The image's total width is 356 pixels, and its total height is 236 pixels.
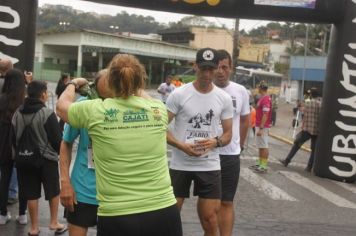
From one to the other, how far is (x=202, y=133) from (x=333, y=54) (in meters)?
5.96

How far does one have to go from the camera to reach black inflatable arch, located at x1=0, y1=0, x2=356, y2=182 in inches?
357

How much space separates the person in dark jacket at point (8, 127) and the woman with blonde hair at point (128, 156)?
2.81 m

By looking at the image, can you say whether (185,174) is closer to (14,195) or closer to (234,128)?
(234,128)

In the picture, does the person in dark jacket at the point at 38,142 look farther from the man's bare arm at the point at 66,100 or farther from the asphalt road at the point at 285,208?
the man's bare arm at the point at 66,100

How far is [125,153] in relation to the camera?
263 cm

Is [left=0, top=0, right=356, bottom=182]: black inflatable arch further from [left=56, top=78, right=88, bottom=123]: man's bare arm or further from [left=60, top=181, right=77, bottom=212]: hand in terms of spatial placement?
[left=60, top=181, right=77, bottom=212]: hand

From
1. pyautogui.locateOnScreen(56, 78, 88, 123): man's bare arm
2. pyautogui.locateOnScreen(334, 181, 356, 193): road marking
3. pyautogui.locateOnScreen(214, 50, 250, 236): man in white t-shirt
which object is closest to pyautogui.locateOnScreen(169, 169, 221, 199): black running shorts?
pyautogui.locateOnScreen(214, 50, 250, 236): man in white t-shirt

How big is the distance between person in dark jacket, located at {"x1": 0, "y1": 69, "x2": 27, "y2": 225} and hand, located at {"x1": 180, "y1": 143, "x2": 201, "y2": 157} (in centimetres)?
204

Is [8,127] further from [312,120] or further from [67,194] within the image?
[312,120]

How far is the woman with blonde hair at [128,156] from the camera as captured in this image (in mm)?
2631

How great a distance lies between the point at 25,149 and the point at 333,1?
651 cm

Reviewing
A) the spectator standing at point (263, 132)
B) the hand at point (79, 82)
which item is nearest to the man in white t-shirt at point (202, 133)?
the hand at point (79, 82)

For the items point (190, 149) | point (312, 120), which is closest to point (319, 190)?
point (312, 120)

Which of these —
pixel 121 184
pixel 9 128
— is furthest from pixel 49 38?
pixel 121 184
